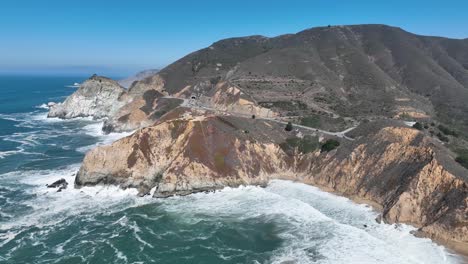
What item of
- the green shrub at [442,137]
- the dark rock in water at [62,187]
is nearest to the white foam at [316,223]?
the dark rock in water at [62,187]

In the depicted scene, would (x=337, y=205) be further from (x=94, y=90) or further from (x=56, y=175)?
(x=94, y=90)

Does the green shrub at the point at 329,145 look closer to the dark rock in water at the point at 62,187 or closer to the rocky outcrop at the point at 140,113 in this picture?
the dark rock in water at the point at 62,187

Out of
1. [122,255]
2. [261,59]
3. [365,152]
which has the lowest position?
[122,255]

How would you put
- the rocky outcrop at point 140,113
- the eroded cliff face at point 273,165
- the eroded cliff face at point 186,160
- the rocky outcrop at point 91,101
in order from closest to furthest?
the eroded cliff face at point 273,165, the eroded cliff face at point 186,160, the rocky outcrop at point 140,113, the rocky outcrop at point 91,101

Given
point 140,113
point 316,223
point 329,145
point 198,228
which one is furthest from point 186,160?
point 140,113

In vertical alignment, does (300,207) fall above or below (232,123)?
below

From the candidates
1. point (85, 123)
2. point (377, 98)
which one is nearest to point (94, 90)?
point (85, 123)
